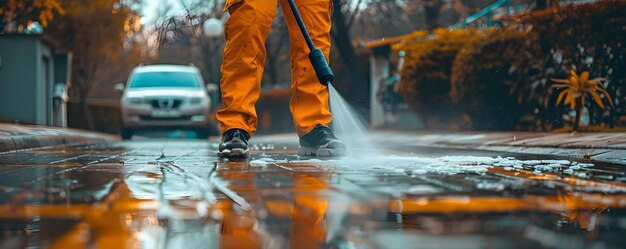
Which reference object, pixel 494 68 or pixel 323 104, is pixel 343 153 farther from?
pixel 494 68

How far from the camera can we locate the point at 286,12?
5.35 m

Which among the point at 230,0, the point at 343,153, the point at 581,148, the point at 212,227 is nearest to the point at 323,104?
the point at 343,153

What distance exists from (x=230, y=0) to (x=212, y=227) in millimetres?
3225

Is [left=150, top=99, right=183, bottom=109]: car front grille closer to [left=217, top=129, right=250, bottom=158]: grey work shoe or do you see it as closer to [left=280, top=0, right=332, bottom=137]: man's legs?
[left=280, top=0, right=332, bottom=137]: man's legs

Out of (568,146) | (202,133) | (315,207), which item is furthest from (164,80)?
(315,207)

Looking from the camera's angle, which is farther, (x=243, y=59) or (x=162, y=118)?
(x=162, y=118)

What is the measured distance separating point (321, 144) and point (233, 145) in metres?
0.53

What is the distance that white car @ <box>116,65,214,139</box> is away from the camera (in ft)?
48.3

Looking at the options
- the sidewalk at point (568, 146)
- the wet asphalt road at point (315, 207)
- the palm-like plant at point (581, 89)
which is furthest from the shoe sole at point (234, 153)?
the palm-like plant at point (581, 89)

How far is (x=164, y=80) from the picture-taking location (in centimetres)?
1585

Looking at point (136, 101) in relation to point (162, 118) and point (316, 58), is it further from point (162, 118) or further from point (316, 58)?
point (316, 58)

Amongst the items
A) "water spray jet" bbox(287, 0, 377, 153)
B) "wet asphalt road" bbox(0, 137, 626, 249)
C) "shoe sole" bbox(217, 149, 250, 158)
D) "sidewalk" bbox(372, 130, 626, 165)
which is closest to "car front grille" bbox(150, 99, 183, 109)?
"sidewalk" bbox(372, 130, 626, 165)

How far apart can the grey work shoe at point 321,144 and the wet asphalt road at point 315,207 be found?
3.42ft

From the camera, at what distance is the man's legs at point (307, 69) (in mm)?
5262
